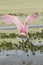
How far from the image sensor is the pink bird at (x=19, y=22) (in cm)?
164

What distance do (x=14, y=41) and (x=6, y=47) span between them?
83 millimetres

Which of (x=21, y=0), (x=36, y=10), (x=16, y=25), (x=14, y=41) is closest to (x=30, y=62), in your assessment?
(x=14, y=41)

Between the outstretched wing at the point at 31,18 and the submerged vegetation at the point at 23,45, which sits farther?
the outstretched wing at the point at 31,18

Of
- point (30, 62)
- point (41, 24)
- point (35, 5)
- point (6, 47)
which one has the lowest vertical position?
point (30, 62)

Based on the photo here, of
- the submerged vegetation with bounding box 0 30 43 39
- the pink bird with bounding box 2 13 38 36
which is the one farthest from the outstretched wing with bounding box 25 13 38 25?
the submerged vegetation with bounding box 0 30 43 39

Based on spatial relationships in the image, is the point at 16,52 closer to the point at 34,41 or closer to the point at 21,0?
the point at 34,41

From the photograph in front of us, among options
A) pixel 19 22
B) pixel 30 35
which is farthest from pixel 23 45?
pixel 19 22

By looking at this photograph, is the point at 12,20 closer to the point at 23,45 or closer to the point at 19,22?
the point at 19,22

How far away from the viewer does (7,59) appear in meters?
1.51

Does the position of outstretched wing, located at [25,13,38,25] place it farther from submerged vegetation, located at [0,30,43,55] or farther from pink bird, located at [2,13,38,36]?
submerged vegetation, located at [0,30,43,55]

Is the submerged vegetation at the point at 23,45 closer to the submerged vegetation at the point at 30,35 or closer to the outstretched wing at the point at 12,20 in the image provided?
the submerged vegetation at the point at 30,35

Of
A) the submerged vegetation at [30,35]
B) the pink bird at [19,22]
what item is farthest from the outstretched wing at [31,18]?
the submerged vegetation at [30,35]

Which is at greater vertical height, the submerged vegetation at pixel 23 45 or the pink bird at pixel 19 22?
the pink bird at pixel 19 22

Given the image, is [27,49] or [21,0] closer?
[27,49]
